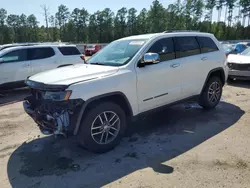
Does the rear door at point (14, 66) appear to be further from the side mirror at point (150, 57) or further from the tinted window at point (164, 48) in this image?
the side mirror at point (150, 57)

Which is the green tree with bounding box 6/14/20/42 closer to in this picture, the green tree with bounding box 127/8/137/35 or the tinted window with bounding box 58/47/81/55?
the green tree with bounding box 127/8/137/35

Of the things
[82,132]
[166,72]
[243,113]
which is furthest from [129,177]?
[243,113]

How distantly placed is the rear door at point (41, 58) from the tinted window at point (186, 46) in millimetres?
5611

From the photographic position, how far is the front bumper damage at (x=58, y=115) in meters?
3.46

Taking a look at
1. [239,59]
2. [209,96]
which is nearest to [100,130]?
[209,96]

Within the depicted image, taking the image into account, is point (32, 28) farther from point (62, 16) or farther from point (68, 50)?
point (68, 50)

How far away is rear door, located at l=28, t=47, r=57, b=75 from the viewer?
8727mm

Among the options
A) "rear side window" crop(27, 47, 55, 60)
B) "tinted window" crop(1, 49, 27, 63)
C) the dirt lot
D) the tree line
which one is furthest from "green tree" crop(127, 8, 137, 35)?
the dirt lot

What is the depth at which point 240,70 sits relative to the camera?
353 inches

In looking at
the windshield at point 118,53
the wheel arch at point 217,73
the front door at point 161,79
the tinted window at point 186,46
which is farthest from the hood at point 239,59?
the windshield at point 118,53

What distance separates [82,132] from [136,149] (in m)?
0.99

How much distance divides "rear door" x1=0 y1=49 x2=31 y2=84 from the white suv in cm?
460

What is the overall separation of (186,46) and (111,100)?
226cm

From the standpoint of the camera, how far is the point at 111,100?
397 centimetres
